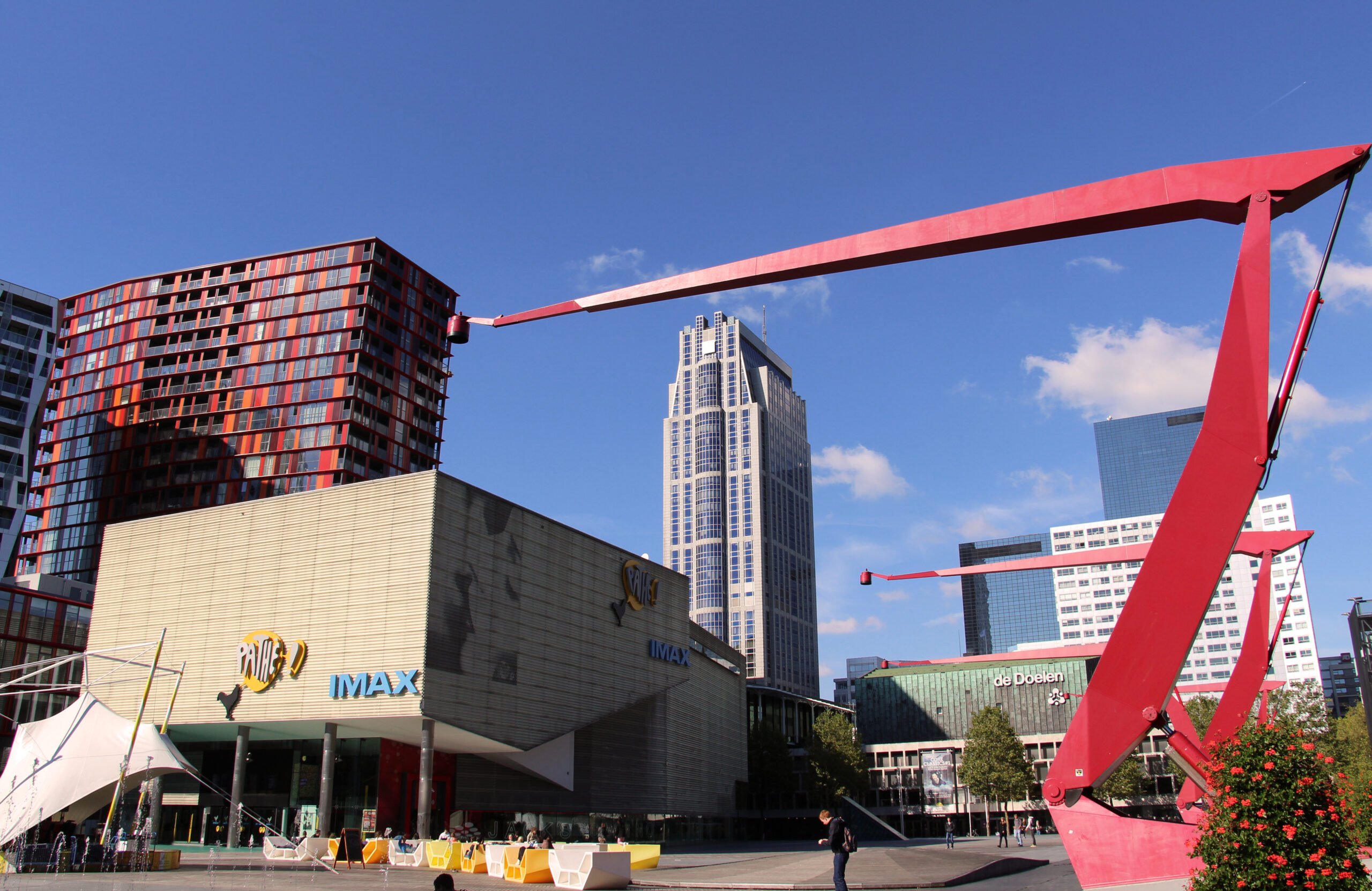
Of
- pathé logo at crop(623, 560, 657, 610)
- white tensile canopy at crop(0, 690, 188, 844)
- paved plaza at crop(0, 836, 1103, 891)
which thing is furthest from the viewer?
pathé logo at crop(623, 560, 657, 610)

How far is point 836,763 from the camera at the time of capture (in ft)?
300

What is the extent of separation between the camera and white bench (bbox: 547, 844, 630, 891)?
27.5 metres

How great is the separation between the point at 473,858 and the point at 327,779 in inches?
700

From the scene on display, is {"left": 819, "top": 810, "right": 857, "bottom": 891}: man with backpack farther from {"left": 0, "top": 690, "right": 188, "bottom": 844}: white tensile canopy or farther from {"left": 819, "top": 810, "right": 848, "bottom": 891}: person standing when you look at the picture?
{"left": 0, "top": 690, "right": 188, "bottom": 844}: white tensile canopy

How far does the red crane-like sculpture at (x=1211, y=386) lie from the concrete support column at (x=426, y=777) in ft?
123

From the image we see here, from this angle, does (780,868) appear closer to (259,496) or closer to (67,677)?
(67,677)

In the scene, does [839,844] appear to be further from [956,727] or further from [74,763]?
[956,727]

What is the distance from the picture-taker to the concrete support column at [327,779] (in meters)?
48.3

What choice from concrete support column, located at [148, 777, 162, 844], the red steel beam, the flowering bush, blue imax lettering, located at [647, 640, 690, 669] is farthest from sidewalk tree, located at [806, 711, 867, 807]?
the red steel beam

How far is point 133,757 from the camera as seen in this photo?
118 feet

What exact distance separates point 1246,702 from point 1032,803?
87714 millimetres

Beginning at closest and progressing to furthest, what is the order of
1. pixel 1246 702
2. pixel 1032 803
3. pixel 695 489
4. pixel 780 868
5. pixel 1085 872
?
pixel 1085 872, pixel 1246 702, pixel 780 868, pixel 1032 803, pixel 695 489

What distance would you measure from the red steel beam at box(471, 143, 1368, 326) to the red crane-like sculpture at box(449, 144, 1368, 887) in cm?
2

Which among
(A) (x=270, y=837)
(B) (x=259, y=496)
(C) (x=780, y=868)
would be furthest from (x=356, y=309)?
(C) (x=780, y=868)
